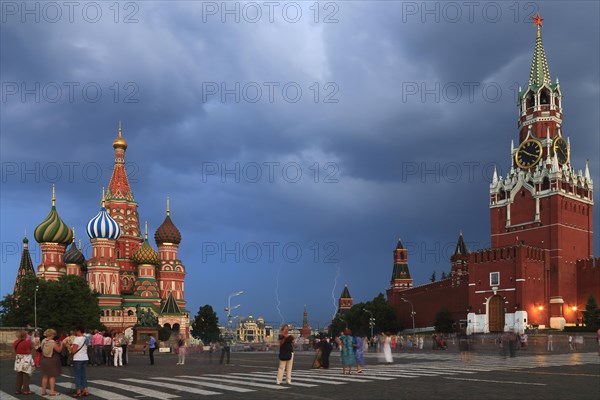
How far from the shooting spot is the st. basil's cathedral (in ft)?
273

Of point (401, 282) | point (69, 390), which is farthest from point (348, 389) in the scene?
point (401, 282)

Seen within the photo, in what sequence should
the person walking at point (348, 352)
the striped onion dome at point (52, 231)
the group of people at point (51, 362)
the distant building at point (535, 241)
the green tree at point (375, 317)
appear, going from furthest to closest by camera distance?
1. the green tree at point (375, 317)
2. the striped onion dome at point (52, 231)
3. the distant building at point (535, 241)
4. the person walking at point (348, 352)
5. the group of people at point (51, 362)

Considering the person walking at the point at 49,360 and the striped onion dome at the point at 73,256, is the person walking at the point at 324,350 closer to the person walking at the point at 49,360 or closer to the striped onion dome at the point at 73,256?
the person walking at the point at 49,360

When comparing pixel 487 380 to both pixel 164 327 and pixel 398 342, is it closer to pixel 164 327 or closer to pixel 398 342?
pixel 398 342

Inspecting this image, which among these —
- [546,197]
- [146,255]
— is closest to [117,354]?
[146,255]

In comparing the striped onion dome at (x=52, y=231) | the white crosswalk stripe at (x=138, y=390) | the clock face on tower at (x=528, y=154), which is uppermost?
the clock face on tower at (x=528, y=154)

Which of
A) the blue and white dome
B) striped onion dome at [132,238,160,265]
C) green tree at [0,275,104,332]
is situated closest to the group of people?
green tree at [0,275,104,332]

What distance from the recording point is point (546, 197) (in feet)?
256

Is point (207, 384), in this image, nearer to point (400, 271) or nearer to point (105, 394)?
point (105, 394)

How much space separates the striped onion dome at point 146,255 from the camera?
Result: 89.6 m

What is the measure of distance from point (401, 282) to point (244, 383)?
9807cm

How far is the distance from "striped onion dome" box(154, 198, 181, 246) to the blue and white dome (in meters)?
12.5

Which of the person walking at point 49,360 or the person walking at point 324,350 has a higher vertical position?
the person walking at point 49,360

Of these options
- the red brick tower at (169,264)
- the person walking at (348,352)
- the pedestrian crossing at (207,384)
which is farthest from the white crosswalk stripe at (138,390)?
the red brick tower at (169,264)
